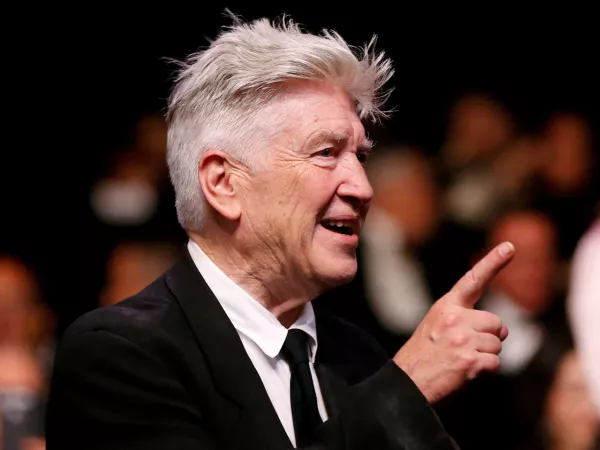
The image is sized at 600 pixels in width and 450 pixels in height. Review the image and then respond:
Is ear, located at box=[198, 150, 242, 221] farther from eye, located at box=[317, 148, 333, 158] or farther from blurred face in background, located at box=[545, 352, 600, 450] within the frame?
blurred face in background, located at box=[545, 352, 600, 450]

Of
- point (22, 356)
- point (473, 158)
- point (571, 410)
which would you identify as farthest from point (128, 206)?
point (571, 410)

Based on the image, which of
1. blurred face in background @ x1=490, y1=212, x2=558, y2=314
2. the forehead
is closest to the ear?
the forehead

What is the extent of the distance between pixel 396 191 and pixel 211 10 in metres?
1.59

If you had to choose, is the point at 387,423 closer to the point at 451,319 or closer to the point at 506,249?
the point at 451,319

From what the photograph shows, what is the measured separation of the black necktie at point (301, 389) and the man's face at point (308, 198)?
0.10m

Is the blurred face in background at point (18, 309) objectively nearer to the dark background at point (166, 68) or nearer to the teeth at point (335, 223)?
the dark background at point (166, 68)

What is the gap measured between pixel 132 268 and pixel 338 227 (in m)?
2.32

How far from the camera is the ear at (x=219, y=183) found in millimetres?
2010

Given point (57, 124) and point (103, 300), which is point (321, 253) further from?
point (57, 124)

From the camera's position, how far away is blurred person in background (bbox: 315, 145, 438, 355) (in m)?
3.88

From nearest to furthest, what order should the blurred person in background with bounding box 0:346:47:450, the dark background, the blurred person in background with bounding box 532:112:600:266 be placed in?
the blurred person in background with bounding box 0:346:47:450, the blurred person in background with bounding box 532:112:600:266, the dark background

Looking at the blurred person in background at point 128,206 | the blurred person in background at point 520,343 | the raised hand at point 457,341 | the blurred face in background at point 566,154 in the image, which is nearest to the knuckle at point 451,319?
the raised hand at point 457,341

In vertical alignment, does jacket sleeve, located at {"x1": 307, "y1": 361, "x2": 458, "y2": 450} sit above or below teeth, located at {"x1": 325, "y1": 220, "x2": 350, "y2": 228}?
below

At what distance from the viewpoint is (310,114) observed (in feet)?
6.55
